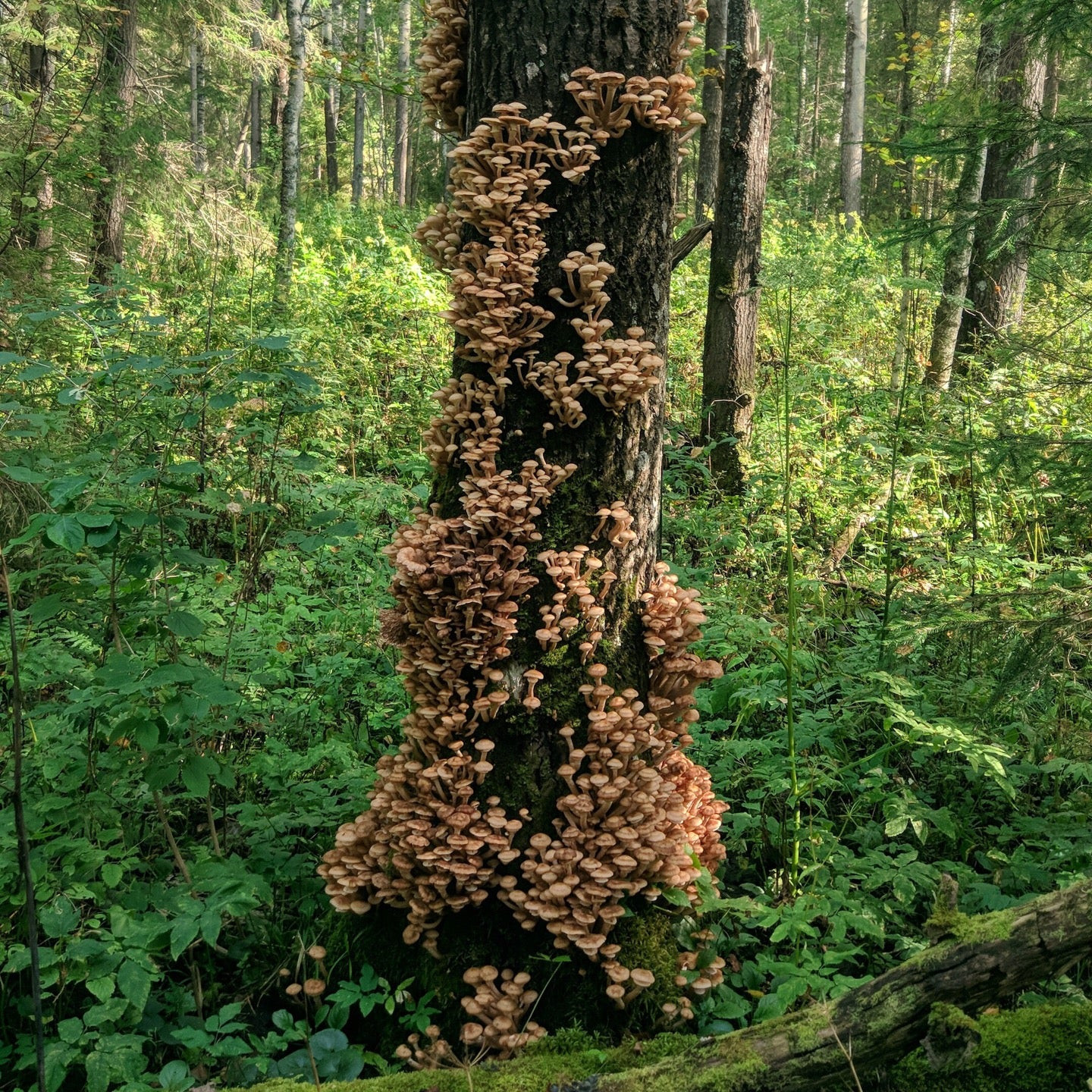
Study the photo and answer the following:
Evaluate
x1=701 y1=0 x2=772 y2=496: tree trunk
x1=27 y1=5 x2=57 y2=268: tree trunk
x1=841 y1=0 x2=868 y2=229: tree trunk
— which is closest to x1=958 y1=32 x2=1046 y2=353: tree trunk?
x1=701 y1=0 x2=772 y2=496: tree trunk

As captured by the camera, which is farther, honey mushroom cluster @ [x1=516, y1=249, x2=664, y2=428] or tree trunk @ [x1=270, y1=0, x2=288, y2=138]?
tree trunk @ [x1=270, y1=0, x2=288, y2=138]

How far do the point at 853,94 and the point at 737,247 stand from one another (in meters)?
20.0

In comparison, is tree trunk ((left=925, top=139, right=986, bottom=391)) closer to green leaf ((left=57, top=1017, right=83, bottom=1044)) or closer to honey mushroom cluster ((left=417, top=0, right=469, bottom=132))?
honey mushroom cluster ((left=417, top=0, right=469, bottom=132))

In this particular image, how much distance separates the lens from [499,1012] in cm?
285

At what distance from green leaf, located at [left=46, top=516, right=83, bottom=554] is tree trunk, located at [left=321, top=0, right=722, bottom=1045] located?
0.98 meters

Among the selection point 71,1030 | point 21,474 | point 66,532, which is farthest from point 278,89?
point 71,1030

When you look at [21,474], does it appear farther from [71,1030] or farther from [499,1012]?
[499,1012]

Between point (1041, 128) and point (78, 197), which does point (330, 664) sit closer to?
point (1041, 128)

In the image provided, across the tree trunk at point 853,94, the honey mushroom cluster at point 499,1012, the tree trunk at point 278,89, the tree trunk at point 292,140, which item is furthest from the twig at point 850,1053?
Result: the tree trunk at point 853,94

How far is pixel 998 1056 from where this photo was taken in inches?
91.7

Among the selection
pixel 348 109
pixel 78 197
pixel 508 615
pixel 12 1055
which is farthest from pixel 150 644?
pixel 348 109

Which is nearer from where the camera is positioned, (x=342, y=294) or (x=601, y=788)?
(x=601, y=788)

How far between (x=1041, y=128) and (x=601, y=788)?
4.05m

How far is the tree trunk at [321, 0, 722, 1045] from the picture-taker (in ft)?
9.55
